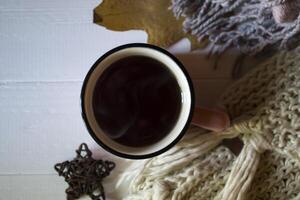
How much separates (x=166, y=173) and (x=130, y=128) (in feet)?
0.24

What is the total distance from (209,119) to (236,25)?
123 mm

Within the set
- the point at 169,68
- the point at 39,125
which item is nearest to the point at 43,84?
the point at 39,125

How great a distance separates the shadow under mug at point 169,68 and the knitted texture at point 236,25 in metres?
0.07

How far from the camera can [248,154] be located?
644 millimetres

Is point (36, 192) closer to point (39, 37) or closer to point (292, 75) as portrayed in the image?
point (39, 37)

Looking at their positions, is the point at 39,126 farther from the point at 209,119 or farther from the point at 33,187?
the point at 209,119

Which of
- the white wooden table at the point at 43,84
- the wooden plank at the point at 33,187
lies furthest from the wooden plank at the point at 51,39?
the wooden plank at the point at 33,187

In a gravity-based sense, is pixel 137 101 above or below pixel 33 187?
above

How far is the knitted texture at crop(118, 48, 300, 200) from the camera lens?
2.08 ft

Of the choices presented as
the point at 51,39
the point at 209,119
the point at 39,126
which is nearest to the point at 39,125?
the point at 39,126

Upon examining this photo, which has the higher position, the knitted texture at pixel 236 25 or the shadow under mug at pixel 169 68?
the knitted texture at pixel 236 25

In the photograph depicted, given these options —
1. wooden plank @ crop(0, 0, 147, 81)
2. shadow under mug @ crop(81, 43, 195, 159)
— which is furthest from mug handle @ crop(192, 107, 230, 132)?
wooden plank @ crop(0, 0, 147, 81)

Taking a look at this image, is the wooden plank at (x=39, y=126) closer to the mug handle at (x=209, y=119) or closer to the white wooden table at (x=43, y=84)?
the white wooden table at (x=43, y=84)

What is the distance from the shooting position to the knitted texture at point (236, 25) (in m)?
0.64
